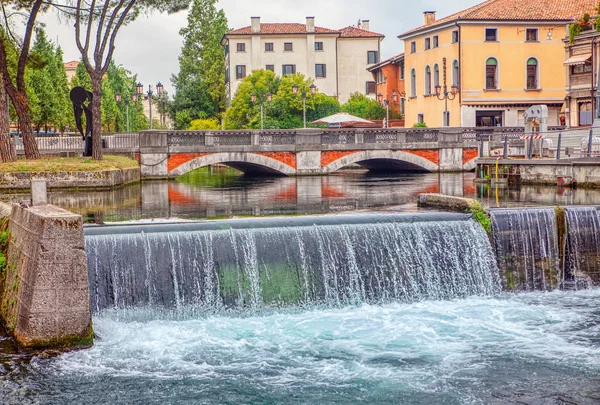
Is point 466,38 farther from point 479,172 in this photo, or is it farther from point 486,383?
point 486,383

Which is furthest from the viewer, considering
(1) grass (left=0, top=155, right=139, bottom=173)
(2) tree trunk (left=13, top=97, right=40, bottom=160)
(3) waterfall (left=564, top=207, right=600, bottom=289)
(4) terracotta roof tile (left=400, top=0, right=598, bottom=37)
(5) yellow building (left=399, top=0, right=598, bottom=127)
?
(4) terracotta roof tile (left=400, top=0, right=598, bottom=37)

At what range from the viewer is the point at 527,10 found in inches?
2537

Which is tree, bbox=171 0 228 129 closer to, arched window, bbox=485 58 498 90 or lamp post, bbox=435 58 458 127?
lamp post, bbox=435 58 458 127

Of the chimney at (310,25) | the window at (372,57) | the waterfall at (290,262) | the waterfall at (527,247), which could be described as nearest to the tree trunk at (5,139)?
the waterfall at (290,262)

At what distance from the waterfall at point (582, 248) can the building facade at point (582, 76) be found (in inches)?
1584

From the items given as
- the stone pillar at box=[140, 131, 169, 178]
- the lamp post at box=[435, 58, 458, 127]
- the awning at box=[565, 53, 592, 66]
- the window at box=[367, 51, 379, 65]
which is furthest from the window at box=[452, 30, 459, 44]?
the stone pillar at box=[140, 131, 169, 178]

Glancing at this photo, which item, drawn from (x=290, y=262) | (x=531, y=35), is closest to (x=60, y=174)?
(x=290, y=262)

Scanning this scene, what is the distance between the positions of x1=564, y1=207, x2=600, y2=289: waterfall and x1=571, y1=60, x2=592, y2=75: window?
41967 mm

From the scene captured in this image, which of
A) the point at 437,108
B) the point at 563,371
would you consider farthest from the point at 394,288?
the point at 437,108

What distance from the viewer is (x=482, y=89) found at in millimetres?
63531

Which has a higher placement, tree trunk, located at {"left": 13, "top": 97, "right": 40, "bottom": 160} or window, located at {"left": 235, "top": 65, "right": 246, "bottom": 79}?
window, located at {"left": 235, "top": 65, "right": 246, "bottom": 79}

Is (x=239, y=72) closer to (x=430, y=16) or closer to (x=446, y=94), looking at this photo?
(x=430, y=16)

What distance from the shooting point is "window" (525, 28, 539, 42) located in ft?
209

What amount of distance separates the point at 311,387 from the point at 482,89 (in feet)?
179
